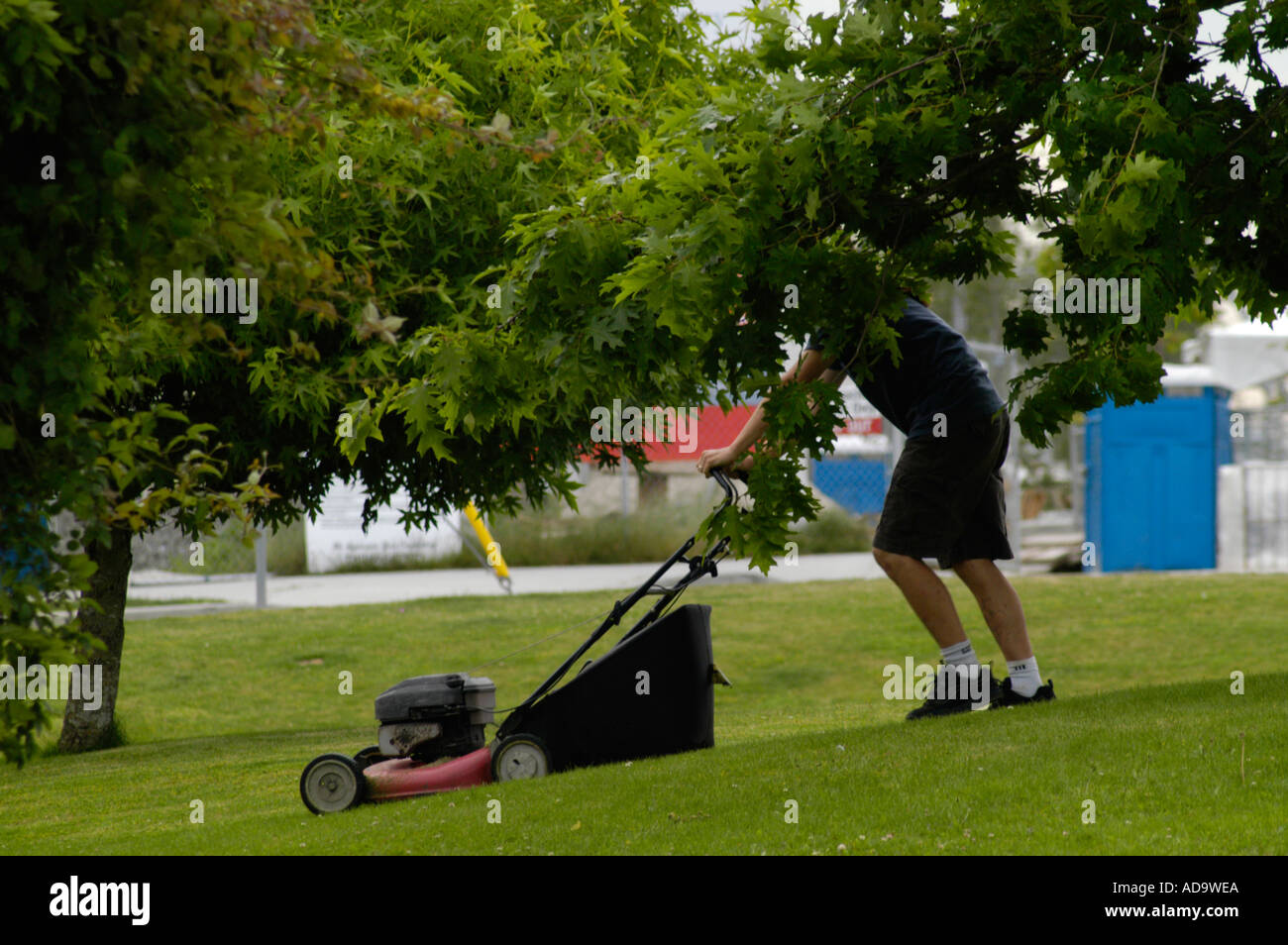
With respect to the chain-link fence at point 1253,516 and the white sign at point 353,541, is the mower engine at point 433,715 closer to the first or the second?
the chain-link fence at point 1253,516

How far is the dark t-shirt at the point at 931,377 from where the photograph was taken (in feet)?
20.6

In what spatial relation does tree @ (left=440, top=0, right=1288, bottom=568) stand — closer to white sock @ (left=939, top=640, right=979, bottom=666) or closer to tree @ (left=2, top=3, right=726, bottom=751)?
tree @ (left=2, top=3, right=726, bottom=751)

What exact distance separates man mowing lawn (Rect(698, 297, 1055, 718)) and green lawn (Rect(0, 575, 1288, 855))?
1.03 ft

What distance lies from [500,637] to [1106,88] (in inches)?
417

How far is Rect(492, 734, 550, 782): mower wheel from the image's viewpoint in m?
5.99

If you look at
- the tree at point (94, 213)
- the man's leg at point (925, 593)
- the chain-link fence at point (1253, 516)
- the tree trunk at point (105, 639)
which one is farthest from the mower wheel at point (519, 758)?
the chain-link fence at point (1253, 516)

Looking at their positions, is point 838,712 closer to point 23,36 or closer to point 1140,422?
point 23,36

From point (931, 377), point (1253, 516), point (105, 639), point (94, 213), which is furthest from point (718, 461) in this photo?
point (1253, 516)

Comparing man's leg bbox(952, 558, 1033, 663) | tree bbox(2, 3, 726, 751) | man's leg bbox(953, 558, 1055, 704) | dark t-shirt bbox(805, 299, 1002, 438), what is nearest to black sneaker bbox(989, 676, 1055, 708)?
man's leg bbox(953, 558, 1055, 704)

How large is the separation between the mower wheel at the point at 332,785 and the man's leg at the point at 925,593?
2396 mm

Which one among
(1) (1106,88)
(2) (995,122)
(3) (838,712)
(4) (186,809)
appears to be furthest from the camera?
(3) (838,712)

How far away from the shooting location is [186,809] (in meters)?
6.91

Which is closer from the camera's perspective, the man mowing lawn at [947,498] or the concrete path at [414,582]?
the man mowing lawn at [947,498]
